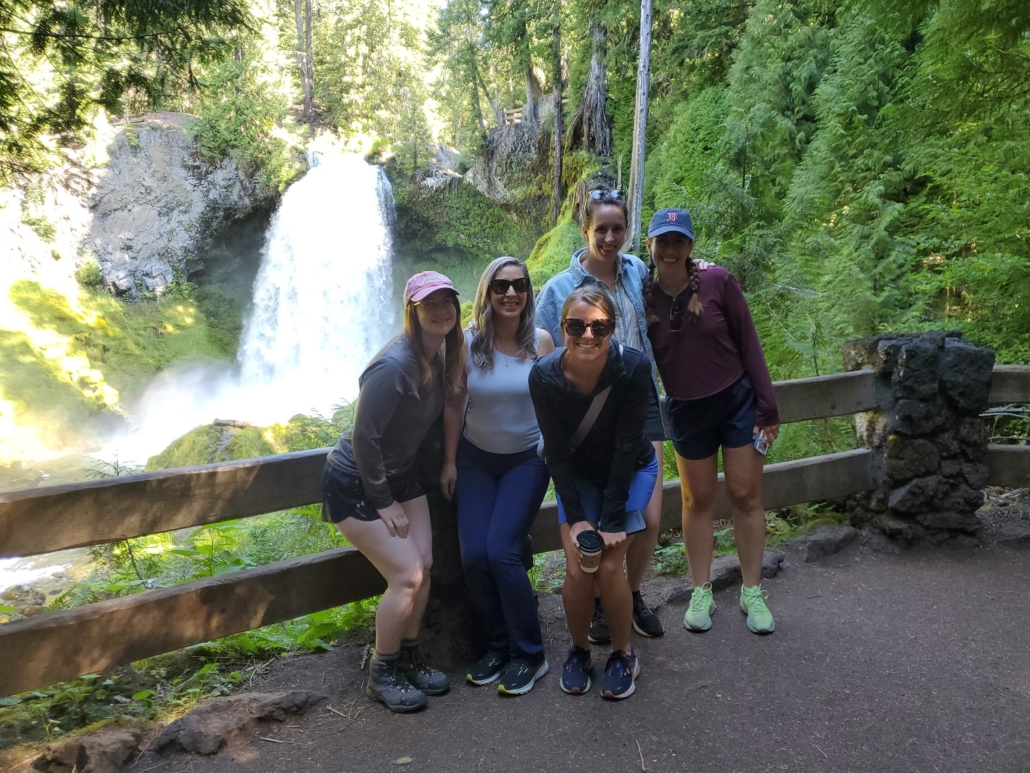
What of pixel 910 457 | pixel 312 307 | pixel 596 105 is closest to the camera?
pixel 910 457

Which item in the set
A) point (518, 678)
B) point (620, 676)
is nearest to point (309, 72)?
point (518, 678)

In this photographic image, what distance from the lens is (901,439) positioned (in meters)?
4.57

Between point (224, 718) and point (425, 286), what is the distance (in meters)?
1.93

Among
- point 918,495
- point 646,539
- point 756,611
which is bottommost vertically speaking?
point 756,611

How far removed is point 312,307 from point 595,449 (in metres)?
21.9

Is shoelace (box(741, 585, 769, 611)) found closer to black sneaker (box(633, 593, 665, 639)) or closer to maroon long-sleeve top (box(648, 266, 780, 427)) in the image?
black sneaker (box(633, 593, 665, 639))

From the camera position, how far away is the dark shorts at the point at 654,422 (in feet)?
11.0

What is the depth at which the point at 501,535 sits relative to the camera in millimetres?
3098

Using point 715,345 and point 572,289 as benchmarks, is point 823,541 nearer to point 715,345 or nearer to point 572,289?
point 715,345

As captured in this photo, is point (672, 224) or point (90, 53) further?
point (90, 53)

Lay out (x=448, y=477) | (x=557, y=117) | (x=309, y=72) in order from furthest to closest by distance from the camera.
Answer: (x=309, y=72) < (x=557, y=117) < (x=448, y=477)

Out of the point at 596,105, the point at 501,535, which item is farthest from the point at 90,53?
the point at 596,105

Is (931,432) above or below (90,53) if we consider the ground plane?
below

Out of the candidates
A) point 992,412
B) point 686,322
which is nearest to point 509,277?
point 686,322
